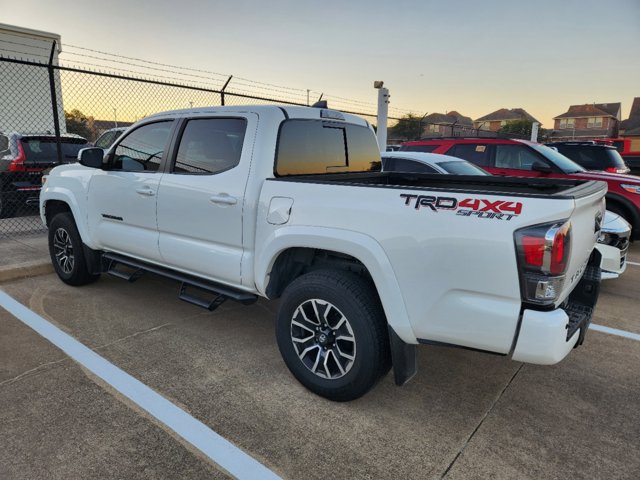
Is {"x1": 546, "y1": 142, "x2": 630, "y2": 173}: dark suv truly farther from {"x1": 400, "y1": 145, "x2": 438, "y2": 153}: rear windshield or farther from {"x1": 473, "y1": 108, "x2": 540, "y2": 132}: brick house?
{"x1": 473, "y1": 108, "x2": 540, "y2": 132}: brick house

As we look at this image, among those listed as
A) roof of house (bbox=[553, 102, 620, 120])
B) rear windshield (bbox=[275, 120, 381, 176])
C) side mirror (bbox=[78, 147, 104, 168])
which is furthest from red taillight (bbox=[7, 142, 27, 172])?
roof of house (bbox=[553, 102, 620, 120])

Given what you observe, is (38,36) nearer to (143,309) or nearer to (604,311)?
(143,309)

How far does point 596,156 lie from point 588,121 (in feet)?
245

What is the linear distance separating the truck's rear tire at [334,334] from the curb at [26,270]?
400 centimetres

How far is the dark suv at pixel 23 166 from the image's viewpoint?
808cm

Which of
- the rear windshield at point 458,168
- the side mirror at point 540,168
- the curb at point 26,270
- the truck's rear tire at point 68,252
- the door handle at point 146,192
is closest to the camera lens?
the door handle at point 146,192

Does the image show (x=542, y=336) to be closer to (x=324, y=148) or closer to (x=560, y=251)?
(x=560, y=251)

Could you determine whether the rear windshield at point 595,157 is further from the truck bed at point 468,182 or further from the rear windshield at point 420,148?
the truck bed at point 468,182

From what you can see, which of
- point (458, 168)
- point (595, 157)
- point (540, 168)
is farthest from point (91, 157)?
point (595, 157)

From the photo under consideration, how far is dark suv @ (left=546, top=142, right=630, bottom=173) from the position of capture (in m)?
9.54

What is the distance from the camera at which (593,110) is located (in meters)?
72.2

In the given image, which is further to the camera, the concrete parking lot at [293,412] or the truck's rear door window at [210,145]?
the truck's rear door window at [210,145]

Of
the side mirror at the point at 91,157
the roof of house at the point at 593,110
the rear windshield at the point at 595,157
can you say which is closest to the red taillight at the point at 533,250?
the side mirror at the point at 91,157

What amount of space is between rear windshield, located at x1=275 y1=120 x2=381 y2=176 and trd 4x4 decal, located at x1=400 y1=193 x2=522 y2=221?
122 cm
